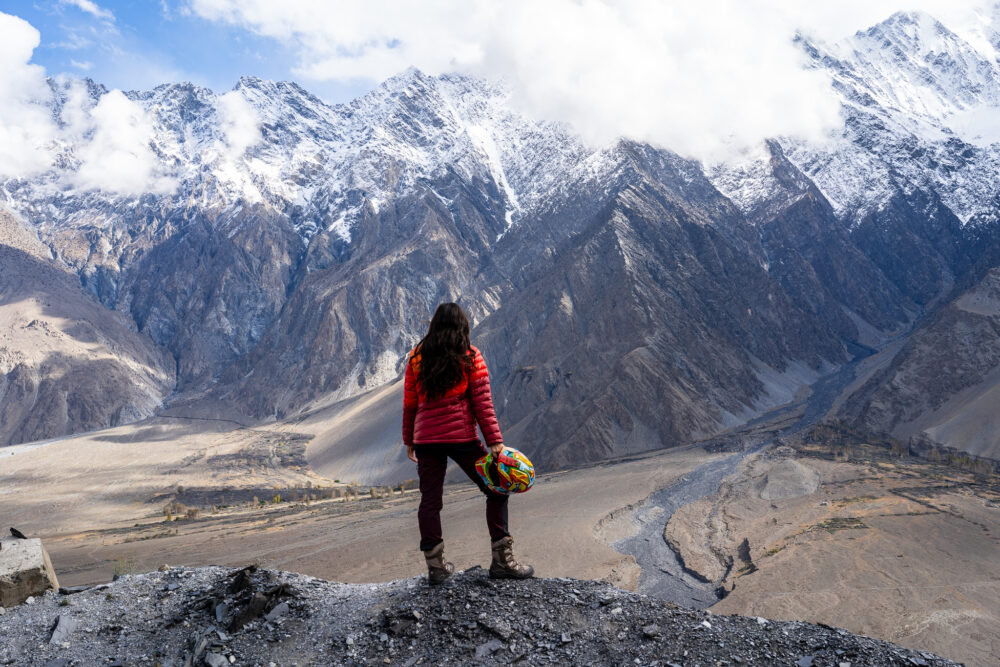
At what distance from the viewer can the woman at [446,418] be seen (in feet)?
19.8

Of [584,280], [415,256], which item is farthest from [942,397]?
[415,256]

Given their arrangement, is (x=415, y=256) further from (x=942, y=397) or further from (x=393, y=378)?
(x=942, y=397)

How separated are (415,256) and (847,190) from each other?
90.8m

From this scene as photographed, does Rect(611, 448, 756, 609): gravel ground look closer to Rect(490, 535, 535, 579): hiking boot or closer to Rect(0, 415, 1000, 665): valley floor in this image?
Rect(0, 415, 1000, 665): valley floor

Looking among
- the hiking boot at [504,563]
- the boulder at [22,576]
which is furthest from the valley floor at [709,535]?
the hiking boot at [504,563]

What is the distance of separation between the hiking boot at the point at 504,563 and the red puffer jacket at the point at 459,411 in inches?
40.3

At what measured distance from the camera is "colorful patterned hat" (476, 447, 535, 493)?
607 centimetres

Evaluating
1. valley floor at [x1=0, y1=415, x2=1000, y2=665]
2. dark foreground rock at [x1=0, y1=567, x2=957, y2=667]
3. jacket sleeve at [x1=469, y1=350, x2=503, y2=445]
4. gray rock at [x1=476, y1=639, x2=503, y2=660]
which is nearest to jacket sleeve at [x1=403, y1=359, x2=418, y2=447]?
jacket sleeve at [x1=469, y1=350, x2=503, y2=445]

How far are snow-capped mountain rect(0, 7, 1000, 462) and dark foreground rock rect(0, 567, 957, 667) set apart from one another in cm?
4905

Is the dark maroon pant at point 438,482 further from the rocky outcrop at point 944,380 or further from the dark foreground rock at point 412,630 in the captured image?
the rocky outcrop at point 944,380

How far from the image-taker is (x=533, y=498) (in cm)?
3497

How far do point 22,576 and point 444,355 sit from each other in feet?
19.9

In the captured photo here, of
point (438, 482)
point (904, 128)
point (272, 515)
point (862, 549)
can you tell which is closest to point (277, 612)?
point (438, 482)

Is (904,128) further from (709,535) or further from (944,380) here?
(709,535)
